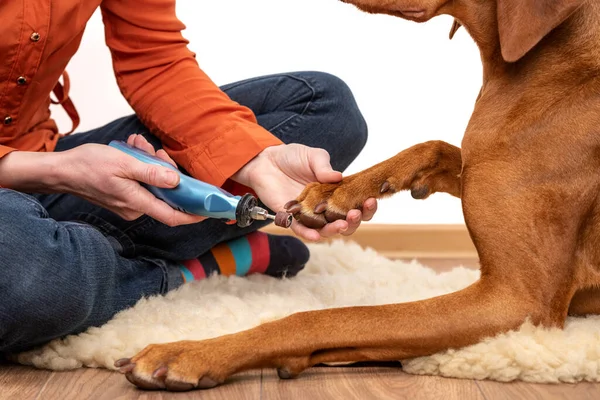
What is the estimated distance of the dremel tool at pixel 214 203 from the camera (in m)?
1.90

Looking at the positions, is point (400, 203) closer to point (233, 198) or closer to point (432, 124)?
point (432, 124)

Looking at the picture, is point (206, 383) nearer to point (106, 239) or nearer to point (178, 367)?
point (178, 367)

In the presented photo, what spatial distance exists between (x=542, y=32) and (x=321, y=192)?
624 millimetres

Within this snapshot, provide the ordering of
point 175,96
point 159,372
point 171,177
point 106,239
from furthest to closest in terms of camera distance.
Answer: point 175,96, point 106,239, point 171,177, point 159,372

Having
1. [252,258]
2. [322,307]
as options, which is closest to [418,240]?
[252,258]

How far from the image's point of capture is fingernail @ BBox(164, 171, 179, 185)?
1.90 meters

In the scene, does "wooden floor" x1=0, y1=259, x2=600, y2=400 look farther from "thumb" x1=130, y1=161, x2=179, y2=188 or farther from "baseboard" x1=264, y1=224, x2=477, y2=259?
"baseboard" x1=264, y1=224, x2=477, y2=259

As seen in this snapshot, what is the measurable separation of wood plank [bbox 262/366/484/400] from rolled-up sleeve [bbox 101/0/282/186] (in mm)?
676

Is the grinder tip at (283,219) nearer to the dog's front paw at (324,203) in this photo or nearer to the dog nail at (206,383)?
the dog's front paw at (324,203)

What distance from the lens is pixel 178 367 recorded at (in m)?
1.69

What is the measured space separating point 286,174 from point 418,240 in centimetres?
161

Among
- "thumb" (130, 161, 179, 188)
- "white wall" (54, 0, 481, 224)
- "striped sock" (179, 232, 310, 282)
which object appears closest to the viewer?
"thumb" (130, 161, 179, 188)

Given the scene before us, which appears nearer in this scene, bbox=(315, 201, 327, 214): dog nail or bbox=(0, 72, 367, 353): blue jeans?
bbox=(0, 72, 367, 353): blue jeans

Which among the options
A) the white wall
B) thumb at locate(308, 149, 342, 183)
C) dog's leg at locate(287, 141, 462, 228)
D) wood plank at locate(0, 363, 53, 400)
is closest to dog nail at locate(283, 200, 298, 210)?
dog's leg at locate(287, 141, 462, 228)
